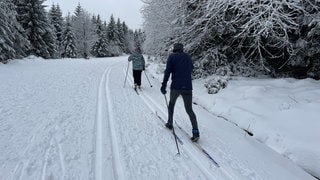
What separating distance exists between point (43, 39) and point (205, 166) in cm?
3251

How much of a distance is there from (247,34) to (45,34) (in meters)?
29.5

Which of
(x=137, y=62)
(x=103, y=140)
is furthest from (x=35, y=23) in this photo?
(x=103, y=140)

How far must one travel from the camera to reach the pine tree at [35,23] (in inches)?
1153

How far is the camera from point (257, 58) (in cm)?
1048

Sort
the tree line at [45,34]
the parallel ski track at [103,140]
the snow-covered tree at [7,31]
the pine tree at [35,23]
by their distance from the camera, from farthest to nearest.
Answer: the pine tree at [35,23] → the tree line at [45,34] → the snow-covered tree at [7,31] → the parallel ski track at [103,140]

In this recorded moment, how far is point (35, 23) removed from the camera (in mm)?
29750

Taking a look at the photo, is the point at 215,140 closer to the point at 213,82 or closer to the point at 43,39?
the point at 213,82

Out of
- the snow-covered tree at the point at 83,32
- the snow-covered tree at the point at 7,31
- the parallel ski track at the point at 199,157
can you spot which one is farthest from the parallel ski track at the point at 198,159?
the snow-covered tree at the point at 83,32

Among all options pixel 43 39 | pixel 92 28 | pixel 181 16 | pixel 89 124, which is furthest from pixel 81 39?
pixel 89 124

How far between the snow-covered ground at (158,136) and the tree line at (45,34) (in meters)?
5.70

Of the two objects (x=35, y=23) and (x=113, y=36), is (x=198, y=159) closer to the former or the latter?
(x=35, y=23)

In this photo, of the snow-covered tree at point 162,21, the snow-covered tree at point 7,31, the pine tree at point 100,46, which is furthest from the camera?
the pine tree at point 100,46

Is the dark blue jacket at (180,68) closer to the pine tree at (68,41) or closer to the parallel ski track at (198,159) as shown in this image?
the parallel ski track at (198,159)

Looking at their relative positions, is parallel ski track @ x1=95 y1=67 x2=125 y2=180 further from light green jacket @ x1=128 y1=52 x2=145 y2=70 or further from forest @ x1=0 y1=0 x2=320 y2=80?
forest @ x1=0 y1=0 x2=320 y2=80
